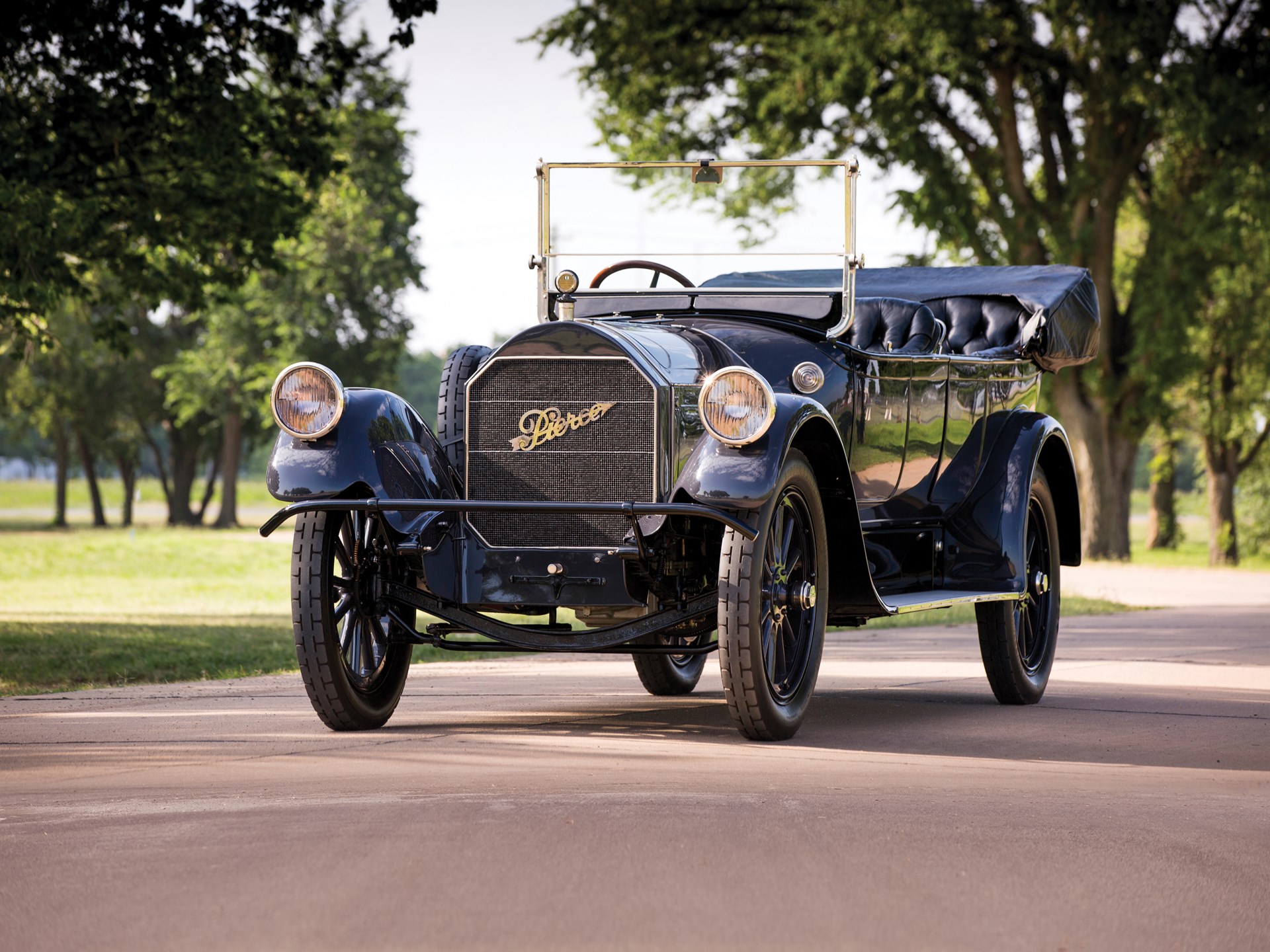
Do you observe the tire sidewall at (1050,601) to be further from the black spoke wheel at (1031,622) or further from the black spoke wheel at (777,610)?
the black spoke wheel at (777,610)

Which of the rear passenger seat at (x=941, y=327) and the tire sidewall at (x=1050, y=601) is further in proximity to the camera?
the rear passenger seat at (x=941, y=327)

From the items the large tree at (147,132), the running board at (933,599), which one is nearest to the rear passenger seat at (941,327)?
the running board at (933,599)

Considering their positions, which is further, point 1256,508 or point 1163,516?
point 1163,516

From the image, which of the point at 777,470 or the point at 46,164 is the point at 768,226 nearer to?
the point at 777,470

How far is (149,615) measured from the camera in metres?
16.0

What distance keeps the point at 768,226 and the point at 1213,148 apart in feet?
60.7

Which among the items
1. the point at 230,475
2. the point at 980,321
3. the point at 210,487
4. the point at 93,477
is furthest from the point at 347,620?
the point at 210,487

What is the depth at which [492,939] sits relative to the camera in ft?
11.7

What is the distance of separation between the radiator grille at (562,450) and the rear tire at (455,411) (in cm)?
13

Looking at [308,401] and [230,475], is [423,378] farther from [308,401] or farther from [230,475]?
[308,401]

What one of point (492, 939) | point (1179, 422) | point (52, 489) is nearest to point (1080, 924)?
point (492, 939)

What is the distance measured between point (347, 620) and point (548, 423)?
1152 millimetres

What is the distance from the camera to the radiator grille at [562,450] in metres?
6.51

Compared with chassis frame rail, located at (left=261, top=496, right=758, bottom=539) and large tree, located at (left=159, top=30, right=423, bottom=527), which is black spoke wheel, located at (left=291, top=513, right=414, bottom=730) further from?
large tree, located at (left=159, top=30, right=423, bottom=527)
